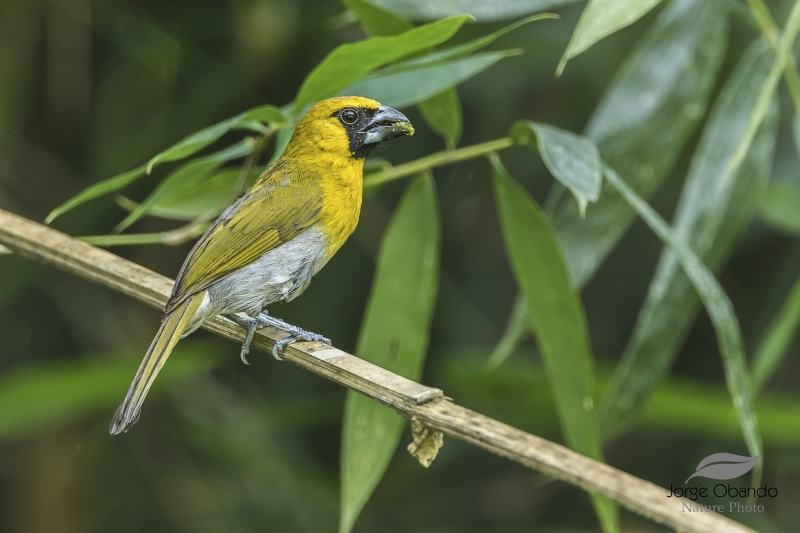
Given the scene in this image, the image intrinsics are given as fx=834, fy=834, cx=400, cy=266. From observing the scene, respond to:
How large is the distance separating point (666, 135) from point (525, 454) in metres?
1.65

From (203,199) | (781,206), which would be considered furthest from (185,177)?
(781,206)

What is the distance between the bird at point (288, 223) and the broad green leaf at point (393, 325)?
18 centimetres

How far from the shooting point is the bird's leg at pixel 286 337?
2182 millimetres

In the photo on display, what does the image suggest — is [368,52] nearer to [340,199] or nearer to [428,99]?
[428,99]

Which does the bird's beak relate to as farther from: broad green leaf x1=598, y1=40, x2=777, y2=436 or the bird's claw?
broad green leaf x1=598, y1=40, x2=777, y2=436

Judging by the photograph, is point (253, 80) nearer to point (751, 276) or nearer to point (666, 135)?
point (666, 135)

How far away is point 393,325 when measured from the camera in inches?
102

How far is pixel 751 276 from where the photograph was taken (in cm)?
400

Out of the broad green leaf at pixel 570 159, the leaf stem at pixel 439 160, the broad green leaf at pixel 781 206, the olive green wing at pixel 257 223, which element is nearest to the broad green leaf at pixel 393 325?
the leaf stem at pixel 439 160

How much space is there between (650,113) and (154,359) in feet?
5.69

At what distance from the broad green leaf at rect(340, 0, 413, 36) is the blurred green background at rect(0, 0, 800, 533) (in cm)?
130

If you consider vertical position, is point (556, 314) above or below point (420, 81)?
below

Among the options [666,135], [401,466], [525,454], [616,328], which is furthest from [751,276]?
[525,454]

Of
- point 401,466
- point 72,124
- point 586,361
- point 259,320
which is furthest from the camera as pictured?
point 72,124
